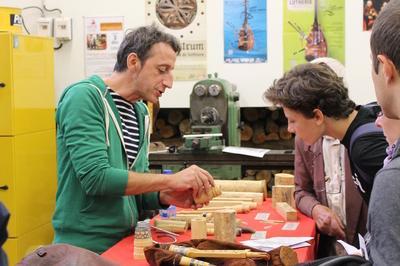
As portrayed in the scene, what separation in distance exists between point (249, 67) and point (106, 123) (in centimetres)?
263

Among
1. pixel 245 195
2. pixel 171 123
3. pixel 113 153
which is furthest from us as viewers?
pixel 171 123

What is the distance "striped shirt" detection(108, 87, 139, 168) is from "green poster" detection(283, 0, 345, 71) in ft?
8.12

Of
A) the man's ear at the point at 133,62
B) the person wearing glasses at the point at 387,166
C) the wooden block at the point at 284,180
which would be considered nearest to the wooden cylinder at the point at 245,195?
the wooden block at the point at 284,180

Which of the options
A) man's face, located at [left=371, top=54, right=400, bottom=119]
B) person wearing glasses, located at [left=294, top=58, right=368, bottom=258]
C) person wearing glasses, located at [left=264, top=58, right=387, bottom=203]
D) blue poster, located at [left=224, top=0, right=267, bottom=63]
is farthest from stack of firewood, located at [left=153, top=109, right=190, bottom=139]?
man's face, located at [left=371, top=54, right=400, bottom=119]

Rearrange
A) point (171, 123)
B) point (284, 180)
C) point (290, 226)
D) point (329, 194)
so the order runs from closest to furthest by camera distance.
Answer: point (290, 226) → point (329, 194) → point (284, 180) → point (171, 123)

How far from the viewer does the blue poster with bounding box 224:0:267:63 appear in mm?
4648

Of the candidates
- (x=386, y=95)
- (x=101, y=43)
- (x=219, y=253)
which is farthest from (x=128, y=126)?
(x=101, y=43)

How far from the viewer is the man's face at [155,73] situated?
2.39 meters

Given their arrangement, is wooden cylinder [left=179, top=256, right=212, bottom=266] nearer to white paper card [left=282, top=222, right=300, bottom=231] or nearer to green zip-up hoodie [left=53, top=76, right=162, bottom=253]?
green zip-up hoodie [left=53, top=76, right=162, bottom=253]

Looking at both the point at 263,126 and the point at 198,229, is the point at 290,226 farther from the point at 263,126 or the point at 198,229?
the point at 263,126

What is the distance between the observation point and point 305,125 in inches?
92.6

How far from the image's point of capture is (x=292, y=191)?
9.59 feet

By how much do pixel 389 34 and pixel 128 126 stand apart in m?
1.47

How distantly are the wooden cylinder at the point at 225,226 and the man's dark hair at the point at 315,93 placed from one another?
1.76 feet
